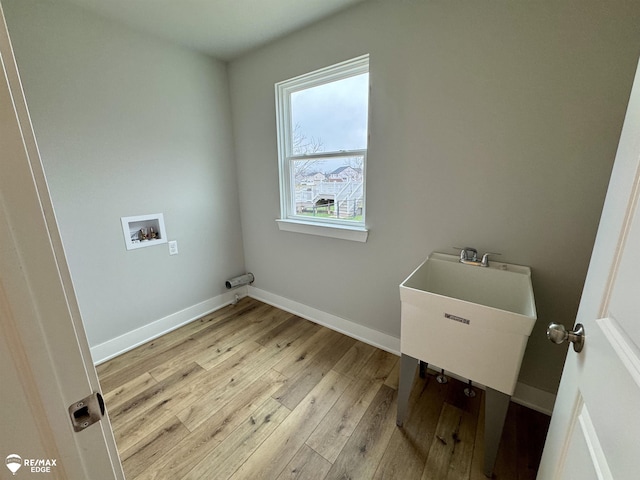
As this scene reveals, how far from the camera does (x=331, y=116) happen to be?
1.98 meters

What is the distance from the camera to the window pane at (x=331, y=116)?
71.5 inches

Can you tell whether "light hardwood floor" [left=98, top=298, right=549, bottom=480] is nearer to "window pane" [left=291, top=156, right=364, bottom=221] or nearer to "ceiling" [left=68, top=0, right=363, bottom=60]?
"window pane" [left=291, top=156, right=364, bottom=221]

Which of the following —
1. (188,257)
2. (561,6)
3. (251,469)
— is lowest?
(251,469)

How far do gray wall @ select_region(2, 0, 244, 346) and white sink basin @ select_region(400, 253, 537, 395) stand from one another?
201cm

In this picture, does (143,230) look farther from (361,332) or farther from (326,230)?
(361,332)

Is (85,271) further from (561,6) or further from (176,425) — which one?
(561,6)

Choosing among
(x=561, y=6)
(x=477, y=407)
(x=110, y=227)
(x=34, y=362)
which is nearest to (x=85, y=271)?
(x=110, y=227)

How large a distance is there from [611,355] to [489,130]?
1.23m

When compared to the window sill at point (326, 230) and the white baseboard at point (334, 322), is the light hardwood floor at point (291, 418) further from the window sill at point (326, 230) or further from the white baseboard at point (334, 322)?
the window sill at point (326, 230)

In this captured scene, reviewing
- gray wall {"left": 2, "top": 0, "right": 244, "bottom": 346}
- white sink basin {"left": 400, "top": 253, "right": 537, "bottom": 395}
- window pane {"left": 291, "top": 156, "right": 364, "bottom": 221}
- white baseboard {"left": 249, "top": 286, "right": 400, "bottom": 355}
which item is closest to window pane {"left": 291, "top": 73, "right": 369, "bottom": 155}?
window pane {"left": 291, "top": 156, "right": 364, "bottom": 221}

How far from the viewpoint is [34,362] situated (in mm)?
388

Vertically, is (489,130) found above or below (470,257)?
above

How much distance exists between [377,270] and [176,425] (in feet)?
5.09

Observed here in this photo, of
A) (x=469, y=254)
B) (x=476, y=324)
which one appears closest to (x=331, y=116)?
(x=469, y=254)
